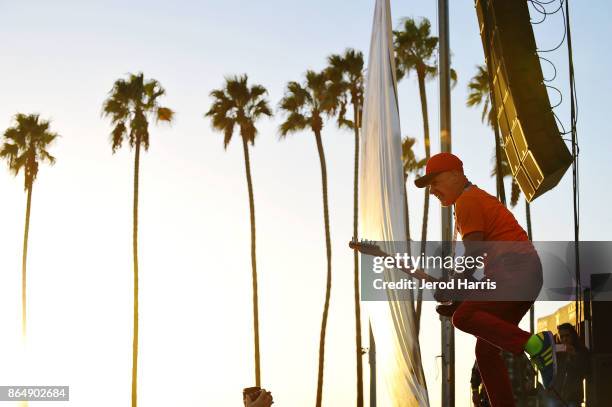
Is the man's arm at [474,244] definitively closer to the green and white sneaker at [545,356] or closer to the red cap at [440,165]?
the red cap at [440,165]

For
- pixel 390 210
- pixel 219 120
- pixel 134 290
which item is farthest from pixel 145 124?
pixel 390 210

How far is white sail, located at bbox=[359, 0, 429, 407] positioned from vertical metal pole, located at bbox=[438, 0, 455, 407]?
2.93 feet

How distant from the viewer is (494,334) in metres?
4.84

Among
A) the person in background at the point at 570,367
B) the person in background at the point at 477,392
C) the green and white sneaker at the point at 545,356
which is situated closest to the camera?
the green and white sneaker at the point at 545,356

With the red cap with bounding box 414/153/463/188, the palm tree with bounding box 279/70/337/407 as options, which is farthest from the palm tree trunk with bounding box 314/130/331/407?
the red cap with bounding box 414/153/463/188

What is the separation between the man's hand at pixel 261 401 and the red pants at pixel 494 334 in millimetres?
1128

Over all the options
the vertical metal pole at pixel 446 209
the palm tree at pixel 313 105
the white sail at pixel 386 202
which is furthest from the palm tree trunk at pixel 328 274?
the white sail at pixel 386 202

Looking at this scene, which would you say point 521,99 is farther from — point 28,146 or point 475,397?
point 28,146

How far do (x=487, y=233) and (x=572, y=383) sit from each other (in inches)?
95.0

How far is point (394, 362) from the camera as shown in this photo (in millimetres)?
7035

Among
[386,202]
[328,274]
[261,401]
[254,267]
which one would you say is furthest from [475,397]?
[328,274]

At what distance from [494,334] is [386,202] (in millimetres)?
2589

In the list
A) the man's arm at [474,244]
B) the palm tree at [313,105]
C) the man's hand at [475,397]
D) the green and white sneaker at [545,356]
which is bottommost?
the man's hand at [475,397]

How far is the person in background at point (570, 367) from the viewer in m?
6.76
